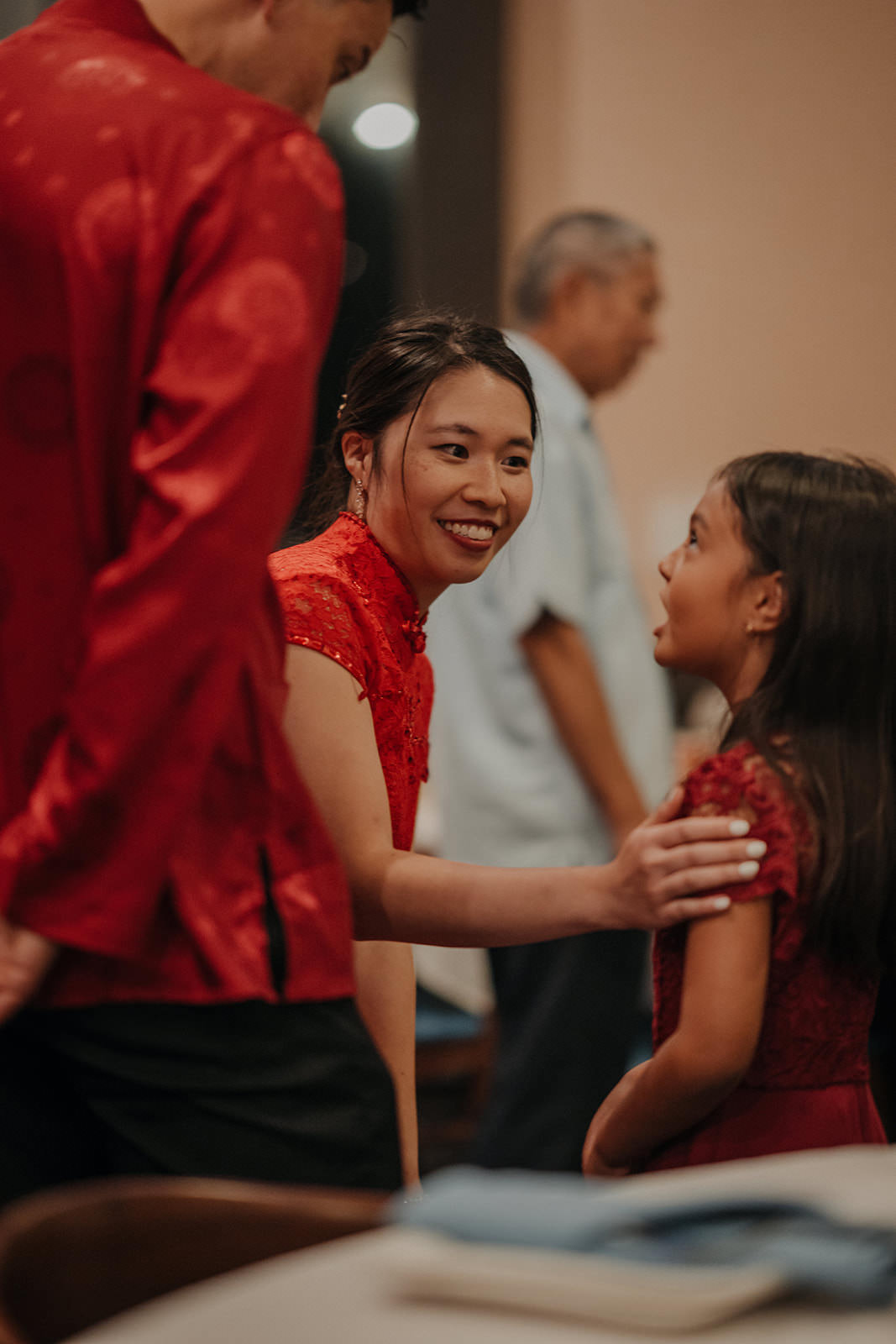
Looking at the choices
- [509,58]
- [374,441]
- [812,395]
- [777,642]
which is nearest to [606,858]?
[777,642]

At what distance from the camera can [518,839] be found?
245 cm

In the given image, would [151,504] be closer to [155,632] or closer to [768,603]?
[155,632]

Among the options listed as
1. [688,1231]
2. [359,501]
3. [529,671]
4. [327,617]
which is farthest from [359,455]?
[529,671]

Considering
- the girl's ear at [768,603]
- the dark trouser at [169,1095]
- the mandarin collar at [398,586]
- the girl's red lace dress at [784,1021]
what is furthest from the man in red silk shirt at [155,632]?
the girl's ear at [768,603]

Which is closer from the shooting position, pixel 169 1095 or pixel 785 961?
pixel 169 1095

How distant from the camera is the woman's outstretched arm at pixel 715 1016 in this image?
4.08 ft

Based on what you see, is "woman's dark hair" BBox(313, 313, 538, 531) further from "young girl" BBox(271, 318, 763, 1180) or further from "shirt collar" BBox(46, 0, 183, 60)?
"shirt collar" BBox(46, 0, 183, 60)

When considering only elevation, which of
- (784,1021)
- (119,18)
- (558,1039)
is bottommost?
(558,1039)

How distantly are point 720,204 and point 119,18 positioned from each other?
3.53 m

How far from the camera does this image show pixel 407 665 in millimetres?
1324

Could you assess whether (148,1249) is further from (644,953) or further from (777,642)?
(644,953)

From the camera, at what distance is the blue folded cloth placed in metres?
0.56

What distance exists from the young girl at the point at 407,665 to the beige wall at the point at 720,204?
2.91 m

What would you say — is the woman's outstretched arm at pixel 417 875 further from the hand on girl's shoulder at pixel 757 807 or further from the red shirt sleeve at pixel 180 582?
the red shirt sleeve at pixel 180 582
